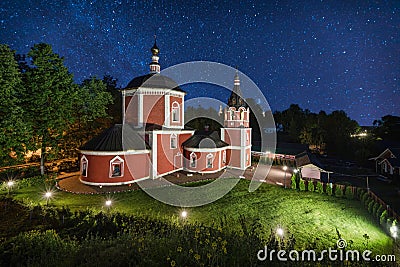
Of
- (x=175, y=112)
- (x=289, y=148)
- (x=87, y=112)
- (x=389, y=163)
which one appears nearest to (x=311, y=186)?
(x=389, y=163)

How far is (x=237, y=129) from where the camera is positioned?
2138 centimetres

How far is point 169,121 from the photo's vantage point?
1891 centimetres

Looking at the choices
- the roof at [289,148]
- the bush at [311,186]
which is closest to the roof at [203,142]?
the bush at [311,186]

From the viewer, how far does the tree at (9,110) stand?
41.5 feet

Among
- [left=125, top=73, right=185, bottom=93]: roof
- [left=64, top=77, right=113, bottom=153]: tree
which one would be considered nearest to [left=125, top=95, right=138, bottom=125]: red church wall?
[left=125, top=73, right=185, bottom=93]: roof

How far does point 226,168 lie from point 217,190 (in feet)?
23.4

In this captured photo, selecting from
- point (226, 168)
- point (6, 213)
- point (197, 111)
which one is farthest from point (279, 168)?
point (197, 111)

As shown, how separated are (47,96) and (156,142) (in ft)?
27.0

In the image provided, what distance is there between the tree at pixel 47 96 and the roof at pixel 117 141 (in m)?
3.30

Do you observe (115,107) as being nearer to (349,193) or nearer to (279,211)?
(279,211)

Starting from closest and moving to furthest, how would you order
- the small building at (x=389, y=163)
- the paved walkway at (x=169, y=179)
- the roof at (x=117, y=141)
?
the paved walkway at (x=169, y=179), the roof at (x=117, y=141), the small building at (x=389, y=163)

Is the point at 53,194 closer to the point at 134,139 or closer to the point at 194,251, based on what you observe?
the point at 134,139

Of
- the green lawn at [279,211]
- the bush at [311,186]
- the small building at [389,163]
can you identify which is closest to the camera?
the green lawn at [279,211]

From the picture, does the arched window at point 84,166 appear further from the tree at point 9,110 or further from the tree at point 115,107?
the tree at point 115,107
